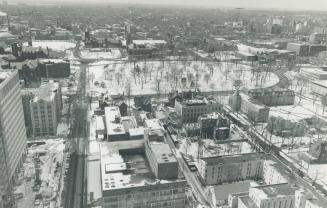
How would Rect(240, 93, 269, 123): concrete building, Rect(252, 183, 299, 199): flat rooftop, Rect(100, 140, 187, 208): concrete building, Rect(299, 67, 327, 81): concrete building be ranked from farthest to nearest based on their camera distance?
Rect(299, 67, 327, 81): concrete building, Rect(240, 93, 269, 123): concrete building, Rect(252, 183, 299, 199): flat rooftop, Rect(100, 140, 187, 208): concrete building

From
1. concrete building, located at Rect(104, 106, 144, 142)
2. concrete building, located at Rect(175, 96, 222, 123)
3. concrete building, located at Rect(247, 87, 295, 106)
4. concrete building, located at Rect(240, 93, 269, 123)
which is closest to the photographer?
concrete building, located at Rect(104, 106, 144, 142)

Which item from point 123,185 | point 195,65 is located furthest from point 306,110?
point 123,185

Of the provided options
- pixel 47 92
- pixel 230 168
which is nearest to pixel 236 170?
pixel 230 168

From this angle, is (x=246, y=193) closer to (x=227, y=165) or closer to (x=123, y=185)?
(x=227, y=165)

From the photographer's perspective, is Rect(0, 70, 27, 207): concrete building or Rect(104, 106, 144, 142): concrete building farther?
Rect(104, 106, 144, 142): concrete building

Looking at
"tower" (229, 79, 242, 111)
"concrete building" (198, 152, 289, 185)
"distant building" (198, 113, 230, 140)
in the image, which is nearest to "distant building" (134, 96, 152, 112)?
"distant building" (198, 113, 230, 140)

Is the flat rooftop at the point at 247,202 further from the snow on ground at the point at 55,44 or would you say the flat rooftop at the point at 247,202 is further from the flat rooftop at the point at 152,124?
the snow on ground at the point at 55,44

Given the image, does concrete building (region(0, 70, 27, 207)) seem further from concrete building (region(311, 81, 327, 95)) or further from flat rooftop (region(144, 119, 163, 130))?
concrete building (region(311, 81, 327, 95))

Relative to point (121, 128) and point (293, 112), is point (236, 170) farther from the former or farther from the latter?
point (293, 112)

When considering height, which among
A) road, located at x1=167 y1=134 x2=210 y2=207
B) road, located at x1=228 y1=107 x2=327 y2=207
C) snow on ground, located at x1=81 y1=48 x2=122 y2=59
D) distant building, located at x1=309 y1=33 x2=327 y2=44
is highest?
distant building, located at x1=309 y1=33 x2=327 y2=44
